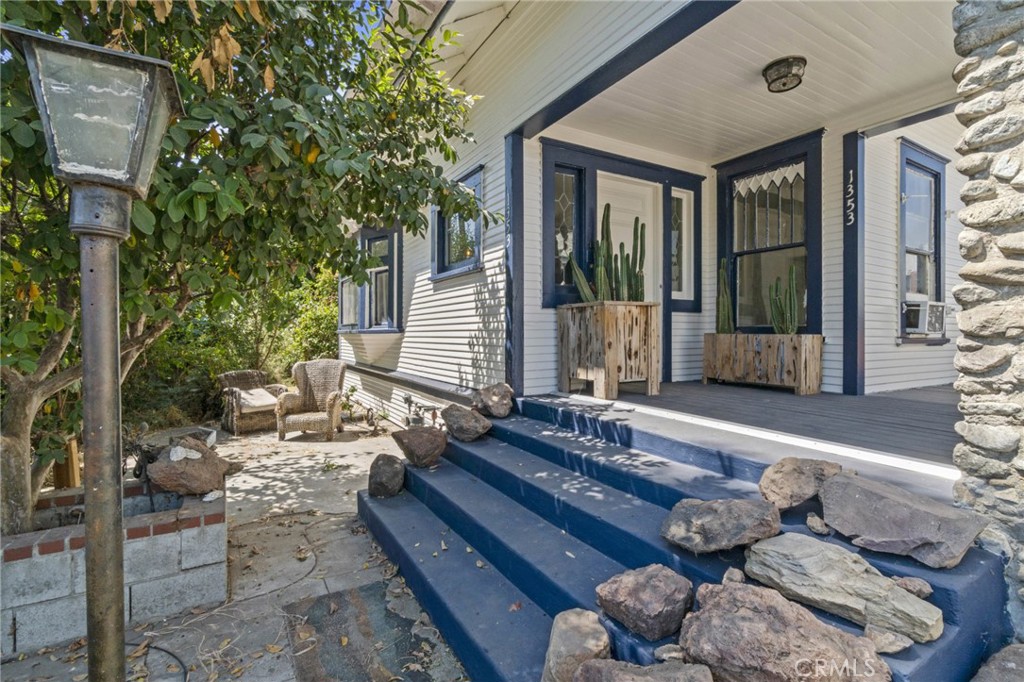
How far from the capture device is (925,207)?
506 centimetres

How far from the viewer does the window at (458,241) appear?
507 cm

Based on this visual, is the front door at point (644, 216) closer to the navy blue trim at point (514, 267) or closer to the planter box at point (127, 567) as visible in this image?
the navy blue trim at point (514, 267)

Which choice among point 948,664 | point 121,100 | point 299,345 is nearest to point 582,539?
point 948,664

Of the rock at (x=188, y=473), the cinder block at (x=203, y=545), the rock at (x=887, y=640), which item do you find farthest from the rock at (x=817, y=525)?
the rock at (x=188, y=473)

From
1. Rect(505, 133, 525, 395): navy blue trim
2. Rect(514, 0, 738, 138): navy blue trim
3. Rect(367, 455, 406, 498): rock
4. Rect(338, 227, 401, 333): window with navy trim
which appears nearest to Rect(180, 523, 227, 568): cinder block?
Rect(367, 455, 406, 498): rock

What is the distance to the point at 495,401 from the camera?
4.15 meters

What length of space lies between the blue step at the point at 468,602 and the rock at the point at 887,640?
3.50 feet

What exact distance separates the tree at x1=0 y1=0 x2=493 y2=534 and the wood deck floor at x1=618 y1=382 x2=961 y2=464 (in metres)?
2.48

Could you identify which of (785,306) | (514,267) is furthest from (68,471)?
(785,306)

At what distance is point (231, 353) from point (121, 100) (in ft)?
25.3

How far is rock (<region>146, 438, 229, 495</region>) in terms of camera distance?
108 inches

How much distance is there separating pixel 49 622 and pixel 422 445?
2.15m

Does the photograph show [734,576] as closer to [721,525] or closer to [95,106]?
[721,525]

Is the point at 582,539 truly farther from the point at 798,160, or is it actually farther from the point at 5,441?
the point at 798,160
